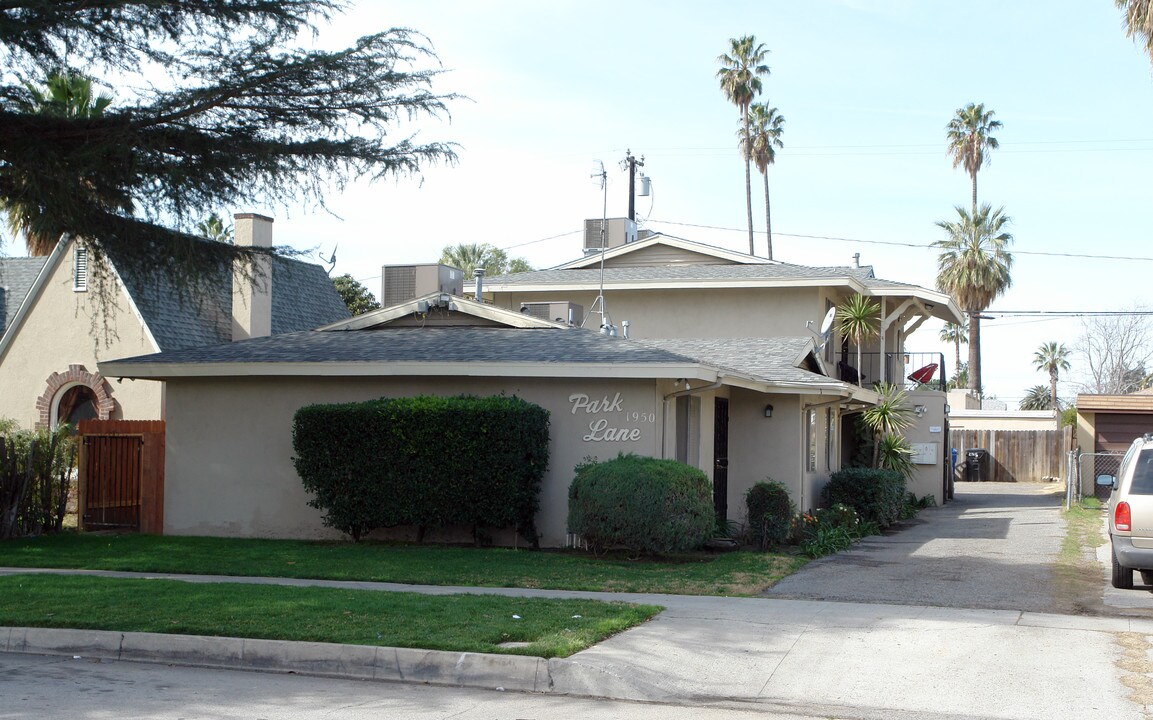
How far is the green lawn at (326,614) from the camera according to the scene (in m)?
8.98

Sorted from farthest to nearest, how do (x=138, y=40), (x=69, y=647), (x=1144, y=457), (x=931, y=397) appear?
(x=931, y=397)
(x=138, y=40)
(x=1144, y=457)
(x=69, y=647)

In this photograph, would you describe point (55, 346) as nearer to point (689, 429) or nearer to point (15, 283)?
point (15, 283)

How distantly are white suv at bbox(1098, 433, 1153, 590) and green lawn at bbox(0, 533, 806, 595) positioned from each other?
12.2ft

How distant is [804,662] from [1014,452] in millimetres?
33650

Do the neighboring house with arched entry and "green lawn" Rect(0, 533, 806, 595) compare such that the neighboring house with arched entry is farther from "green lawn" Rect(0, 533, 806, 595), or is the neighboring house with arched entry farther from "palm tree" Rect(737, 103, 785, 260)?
"palm tree" Rect(737, 103, 785, 260)

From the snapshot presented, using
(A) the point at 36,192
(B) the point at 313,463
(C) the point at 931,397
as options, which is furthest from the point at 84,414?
(C) the point at 931,397

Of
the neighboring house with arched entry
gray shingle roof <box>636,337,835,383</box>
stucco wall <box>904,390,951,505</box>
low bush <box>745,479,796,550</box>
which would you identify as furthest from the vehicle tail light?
the neighboring house with arched entry

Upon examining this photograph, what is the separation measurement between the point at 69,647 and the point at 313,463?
21.7 ft

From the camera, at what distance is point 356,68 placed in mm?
13688

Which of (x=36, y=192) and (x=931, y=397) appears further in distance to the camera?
(x=931, y=397)

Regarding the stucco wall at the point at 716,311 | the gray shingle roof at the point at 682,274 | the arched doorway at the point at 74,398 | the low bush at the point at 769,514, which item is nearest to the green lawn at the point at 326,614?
the low bush at the point at 769,514

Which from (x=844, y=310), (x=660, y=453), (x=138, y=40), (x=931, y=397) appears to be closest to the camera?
(x=138, y=40)

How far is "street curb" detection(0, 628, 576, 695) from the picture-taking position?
325 inches

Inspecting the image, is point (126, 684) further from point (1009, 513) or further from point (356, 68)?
point (1009, 513)
